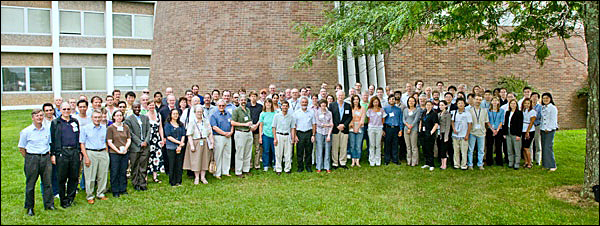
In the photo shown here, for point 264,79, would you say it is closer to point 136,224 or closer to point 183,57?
point 183,57

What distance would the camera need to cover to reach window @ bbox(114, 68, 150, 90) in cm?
2716

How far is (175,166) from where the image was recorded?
8.11 meters

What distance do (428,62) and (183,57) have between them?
339 inches

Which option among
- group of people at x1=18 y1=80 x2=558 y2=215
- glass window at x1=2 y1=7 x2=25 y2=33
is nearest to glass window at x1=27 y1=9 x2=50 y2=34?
glass window at x1=2 y1=7 x2=25 y2=33

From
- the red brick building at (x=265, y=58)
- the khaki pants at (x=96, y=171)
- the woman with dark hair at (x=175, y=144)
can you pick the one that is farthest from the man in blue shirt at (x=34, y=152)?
the red brick building at (x=265, y=58)

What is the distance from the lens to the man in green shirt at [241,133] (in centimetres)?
880

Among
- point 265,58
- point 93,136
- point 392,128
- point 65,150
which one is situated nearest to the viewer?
point 65,150

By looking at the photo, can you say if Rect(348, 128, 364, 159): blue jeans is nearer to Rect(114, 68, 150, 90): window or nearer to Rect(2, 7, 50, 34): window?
Rect(114, 68, 150, 90): window

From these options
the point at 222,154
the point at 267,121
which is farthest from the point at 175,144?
the point at 267,121

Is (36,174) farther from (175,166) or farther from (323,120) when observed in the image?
(323,120)

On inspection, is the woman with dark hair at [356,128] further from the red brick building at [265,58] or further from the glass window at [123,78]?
the glass window at [123,78]

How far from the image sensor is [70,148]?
656 cm

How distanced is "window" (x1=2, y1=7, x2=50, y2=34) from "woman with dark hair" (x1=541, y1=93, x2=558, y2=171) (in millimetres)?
26440

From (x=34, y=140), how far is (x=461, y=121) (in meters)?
8.15
